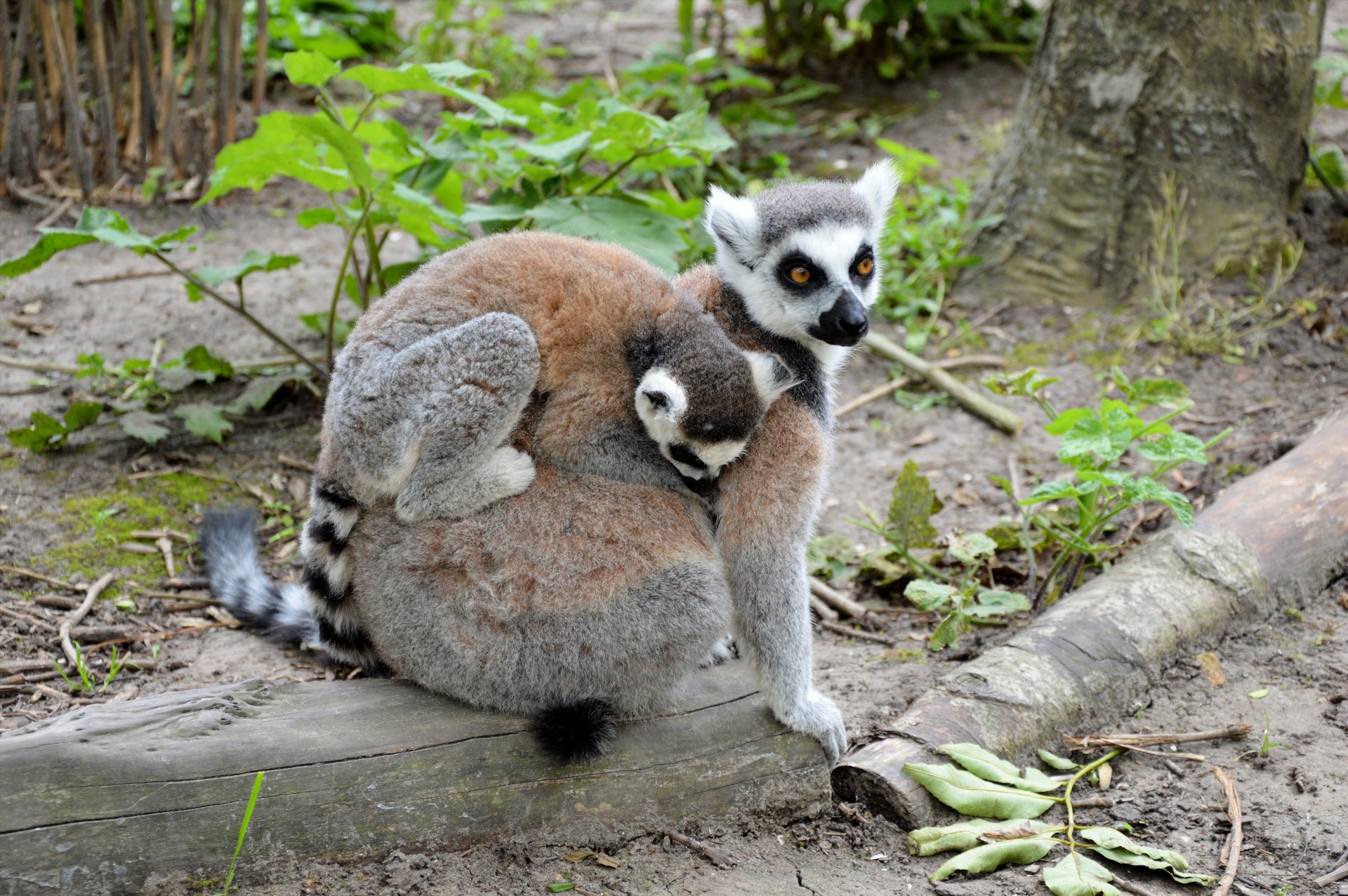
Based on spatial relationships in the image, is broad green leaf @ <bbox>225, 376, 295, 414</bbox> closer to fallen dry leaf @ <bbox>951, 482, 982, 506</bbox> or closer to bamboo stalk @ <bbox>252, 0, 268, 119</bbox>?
bamboo stalk @ <bbox>252, 0, 268, 119</bbox>

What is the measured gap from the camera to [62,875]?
273cm

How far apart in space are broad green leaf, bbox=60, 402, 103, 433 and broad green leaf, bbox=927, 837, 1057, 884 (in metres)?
4.56

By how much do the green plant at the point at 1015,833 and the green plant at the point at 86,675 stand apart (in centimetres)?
302

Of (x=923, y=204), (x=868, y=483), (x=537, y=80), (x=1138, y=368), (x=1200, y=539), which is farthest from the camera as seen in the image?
(x=537, y=80)

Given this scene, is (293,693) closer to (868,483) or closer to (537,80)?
(868,483)

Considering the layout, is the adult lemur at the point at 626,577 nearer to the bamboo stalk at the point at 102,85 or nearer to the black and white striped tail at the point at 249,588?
the black and white striped tail at the point at 249,588

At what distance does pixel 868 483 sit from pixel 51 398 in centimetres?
460

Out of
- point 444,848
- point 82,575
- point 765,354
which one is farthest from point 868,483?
point 82,575

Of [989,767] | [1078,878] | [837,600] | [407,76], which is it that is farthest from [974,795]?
[407,76]

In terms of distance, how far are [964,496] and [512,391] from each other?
3.15m

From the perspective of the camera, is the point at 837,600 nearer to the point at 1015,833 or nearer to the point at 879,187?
Answer: the point at 1015,833

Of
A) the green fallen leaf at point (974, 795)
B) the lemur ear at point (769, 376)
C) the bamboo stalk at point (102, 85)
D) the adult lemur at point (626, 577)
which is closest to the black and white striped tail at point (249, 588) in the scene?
the adult lemur at point (626, 577)

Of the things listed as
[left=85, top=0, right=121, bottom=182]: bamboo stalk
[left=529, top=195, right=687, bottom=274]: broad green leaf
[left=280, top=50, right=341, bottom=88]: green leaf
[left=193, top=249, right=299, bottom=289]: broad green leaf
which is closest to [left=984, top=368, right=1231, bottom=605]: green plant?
[left=529, top=195, right=687, bottom=274]: broad green leaf

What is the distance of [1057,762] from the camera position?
3.81 meters
